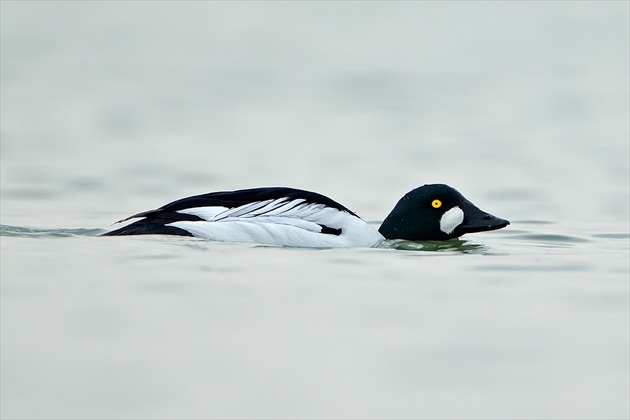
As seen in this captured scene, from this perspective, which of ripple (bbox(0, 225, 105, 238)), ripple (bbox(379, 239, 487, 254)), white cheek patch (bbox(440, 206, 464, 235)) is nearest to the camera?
ripple (bbox(379, 239, 487, 254))

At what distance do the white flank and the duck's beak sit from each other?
791mm

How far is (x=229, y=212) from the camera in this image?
12656 mm

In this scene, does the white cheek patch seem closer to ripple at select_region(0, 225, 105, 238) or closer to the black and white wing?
the black and white wing

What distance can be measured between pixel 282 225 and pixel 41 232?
7.08 feet

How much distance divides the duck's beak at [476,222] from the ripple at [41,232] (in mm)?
3183

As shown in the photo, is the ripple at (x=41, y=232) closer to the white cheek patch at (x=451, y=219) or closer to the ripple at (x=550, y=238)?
the white cheek patch at (x=451, y=219)

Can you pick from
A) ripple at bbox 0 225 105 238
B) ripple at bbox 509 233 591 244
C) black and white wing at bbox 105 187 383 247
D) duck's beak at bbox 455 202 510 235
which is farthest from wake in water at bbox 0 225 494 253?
ripple at bbox 509 233 591 244

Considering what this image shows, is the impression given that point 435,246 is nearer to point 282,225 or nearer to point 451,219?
point 451,219

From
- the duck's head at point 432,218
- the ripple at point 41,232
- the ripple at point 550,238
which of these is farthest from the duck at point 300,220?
the ripple at point 41,232

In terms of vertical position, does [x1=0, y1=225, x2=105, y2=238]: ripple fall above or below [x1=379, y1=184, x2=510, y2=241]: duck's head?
below

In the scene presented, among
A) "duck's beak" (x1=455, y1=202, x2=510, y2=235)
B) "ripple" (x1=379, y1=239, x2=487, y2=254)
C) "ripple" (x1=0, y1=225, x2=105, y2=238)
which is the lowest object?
"ripple" (x1=379, y1=239, x2=487, y2=254)

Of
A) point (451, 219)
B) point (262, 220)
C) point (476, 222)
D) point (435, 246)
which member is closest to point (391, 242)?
point (435, 246)

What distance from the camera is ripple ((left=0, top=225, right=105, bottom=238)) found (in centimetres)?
1281

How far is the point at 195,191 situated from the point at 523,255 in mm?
5116
